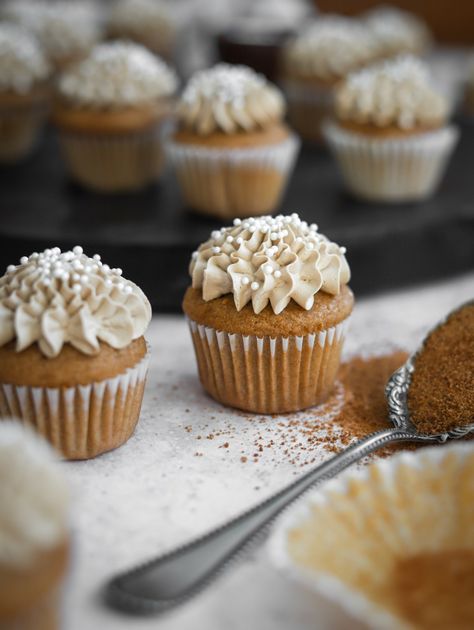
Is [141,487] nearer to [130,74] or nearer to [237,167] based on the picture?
[237,167]

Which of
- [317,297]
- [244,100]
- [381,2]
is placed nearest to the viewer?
[317,297]

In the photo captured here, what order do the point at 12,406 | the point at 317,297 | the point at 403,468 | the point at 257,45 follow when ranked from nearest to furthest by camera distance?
the point at 403,468 → the point at 12,406 → the point at 317,297 → the point at 257,45

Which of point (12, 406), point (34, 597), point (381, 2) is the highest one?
point (34, 597)

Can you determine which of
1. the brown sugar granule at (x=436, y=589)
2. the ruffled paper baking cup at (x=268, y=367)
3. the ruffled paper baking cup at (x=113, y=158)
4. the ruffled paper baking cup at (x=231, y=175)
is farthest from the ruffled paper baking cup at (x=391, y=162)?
the brown sugar granule at (x=436, y=589)

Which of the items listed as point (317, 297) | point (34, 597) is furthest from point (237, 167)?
point (34, 597)

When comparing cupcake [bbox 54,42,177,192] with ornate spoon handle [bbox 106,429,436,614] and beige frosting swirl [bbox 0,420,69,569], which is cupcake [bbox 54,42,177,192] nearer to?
ornate spoon handle [bbox 106,429,436,614]

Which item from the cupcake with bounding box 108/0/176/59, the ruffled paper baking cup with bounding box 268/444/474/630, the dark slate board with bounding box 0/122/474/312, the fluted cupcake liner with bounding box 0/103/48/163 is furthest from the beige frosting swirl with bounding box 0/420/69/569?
the cupcake with bounding box 108/0/176/59

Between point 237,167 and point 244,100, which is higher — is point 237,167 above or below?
below

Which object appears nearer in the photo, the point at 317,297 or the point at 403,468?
the point at 403,468
